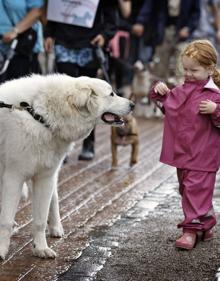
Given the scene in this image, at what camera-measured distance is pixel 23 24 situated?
8172 millimetres

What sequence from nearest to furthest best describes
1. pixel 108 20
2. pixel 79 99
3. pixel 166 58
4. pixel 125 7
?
1. pixel 79 99
2. pixel 108 20
3. pixel 125 7
4. pixel 166 58

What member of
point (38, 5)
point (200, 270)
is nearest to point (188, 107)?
point (200, 270)

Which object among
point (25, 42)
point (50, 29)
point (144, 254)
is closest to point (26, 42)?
point (25, 42)

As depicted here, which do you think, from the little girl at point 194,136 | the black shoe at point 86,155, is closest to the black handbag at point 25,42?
the black shoe at point 86,155

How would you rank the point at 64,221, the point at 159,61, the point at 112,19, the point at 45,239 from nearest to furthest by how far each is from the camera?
the point at 45,239, the point at 64,221, the point at 112,19, the point at 159,61

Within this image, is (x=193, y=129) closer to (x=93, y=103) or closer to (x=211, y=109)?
(x=211, y=109)

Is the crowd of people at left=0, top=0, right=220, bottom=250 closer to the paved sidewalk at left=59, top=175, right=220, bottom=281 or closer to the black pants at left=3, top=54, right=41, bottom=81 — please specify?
the black pants at left=3, top=54, right=41, bottom=81

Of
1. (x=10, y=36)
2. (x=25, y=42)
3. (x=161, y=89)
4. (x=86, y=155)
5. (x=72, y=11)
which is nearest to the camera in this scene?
(x=161, y=89)

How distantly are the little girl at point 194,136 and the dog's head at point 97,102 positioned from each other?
386 millimetres

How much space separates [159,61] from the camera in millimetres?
15125

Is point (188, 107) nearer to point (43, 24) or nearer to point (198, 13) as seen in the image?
point (43, 24)

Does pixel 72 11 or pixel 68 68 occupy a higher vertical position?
pixel 72 11

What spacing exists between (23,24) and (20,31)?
83 mm

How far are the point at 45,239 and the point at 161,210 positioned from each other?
1.64m
